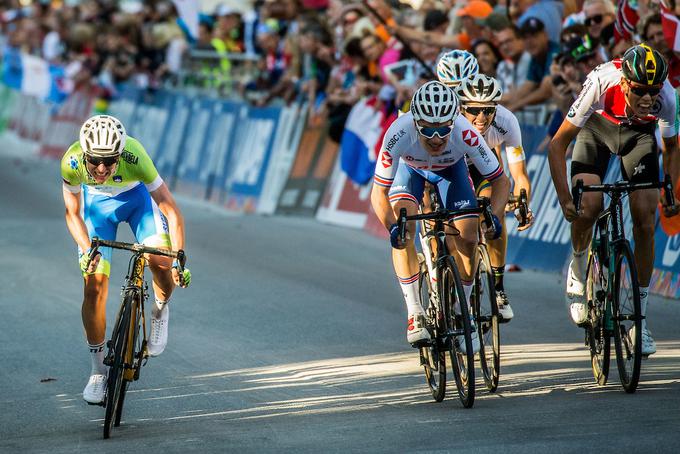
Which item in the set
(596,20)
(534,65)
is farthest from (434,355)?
(534,65)

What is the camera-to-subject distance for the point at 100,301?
8.11 metres

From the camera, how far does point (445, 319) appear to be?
7738 mm

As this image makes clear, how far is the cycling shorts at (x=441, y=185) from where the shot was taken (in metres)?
8.27

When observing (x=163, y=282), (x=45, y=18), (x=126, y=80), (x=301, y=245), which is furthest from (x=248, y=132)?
(x=45, y=18)

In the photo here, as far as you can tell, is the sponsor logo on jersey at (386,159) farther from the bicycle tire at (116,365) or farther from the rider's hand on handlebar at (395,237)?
the bicycle tire at (116,365)

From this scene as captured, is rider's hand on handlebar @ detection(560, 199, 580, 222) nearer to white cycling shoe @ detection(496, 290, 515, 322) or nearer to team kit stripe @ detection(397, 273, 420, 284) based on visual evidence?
team kit stripe @ detection(397, 273, 420, 284)

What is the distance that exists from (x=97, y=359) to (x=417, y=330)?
198cm

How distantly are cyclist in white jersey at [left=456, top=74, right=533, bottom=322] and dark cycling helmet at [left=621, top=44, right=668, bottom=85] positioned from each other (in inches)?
53.5

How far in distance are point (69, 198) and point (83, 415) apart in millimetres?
1332

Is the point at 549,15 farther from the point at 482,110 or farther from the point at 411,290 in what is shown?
the point at 411,290

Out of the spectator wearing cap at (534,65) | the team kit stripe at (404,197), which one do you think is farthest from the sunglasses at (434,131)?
the spectator wearing cap at (534,65)

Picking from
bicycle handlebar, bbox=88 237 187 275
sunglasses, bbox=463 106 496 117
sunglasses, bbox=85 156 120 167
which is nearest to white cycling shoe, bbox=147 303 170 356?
bicycle handlebar, bbox=88 237 187 275

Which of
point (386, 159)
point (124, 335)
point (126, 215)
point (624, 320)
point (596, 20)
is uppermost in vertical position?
point (596, 20)

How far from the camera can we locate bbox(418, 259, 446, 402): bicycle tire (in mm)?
7824
